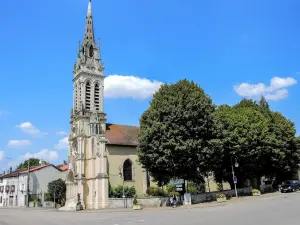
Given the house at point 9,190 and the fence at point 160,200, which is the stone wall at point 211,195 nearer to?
the fence at point 160,200

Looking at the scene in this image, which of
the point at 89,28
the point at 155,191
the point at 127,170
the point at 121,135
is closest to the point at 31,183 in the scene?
the point at 121,135

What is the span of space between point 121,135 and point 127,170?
6038 mm

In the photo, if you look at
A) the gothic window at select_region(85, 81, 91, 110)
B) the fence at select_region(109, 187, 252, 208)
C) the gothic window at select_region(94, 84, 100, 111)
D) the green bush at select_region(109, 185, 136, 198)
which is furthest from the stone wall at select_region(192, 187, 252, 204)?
the gothic window at select_region(85, 81, 91, 110)

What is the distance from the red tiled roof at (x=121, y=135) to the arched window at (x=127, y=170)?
10.0ft

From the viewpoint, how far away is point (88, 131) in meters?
48.8

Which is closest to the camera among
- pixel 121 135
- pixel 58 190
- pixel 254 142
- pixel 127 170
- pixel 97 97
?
pixel 254 142

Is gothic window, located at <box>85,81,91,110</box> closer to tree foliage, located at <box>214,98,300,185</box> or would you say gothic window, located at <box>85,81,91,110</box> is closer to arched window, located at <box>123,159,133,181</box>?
arched window, located at <box>123,159,133,181</box>

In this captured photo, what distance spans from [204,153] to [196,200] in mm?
6661

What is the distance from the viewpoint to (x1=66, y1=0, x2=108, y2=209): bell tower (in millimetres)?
43719

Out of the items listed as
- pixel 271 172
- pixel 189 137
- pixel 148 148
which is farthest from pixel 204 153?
pixel 271 172

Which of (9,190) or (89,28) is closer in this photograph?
(89,28)

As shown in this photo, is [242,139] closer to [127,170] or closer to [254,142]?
[254,142]

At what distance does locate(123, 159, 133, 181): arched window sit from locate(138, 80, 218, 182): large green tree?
37.7ft

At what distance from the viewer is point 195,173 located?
1377 inches
